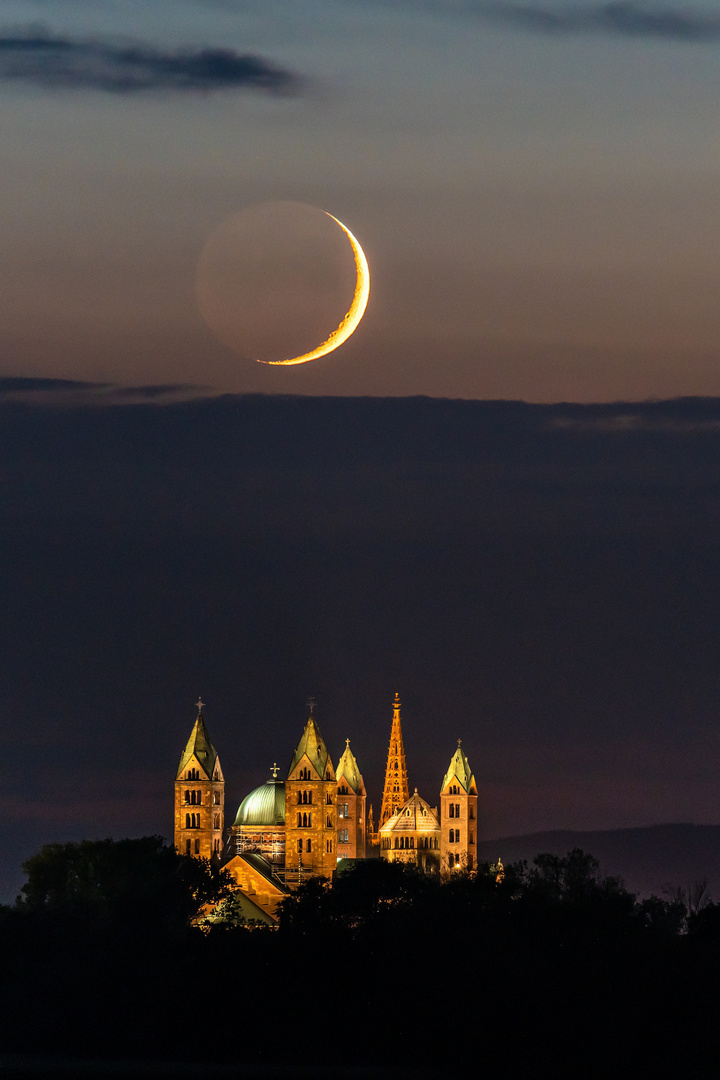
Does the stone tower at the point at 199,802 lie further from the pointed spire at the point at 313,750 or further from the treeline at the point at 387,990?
the treeline at the point at 387,990

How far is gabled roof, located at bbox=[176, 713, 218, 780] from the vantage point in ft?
640

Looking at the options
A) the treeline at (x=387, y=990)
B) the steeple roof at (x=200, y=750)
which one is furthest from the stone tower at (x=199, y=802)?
the treeline at (x=387, y=990)

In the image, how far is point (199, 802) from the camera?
7633 inches

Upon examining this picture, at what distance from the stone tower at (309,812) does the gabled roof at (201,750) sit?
666 centimetres

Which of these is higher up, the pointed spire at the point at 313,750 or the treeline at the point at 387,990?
the pointed spire at the point at 313,750

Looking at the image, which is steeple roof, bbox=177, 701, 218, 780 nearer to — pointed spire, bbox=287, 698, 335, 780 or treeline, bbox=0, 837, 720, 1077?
pointed spire, bbox=287, 698, 335, 780

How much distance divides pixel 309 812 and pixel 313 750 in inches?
192

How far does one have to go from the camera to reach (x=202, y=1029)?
104500 millimetres

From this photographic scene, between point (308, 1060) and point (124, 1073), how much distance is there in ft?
26.5

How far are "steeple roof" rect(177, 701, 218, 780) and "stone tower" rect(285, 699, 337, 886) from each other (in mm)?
6663

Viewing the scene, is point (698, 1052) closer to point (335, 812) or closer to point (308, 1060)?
point (308, 1060)

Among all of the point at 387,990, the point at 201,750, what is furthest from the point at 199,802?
the point at 387,990

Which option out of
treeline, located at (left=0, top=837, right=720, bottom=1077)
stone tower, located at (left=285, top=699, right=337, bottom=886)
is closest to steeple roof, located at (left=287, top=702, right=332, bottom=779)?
stone tower, located at (left=285, top=699, right=337, bottom=886)

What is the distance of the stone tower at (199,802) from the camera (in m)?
193
